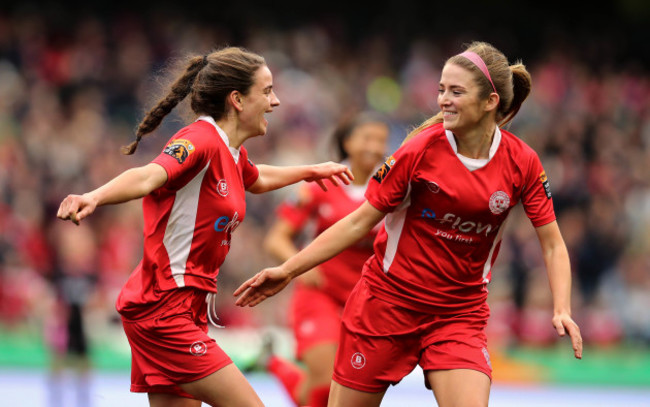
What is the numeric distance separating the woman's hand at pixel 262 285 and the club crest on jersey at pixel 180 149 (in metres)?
0.61

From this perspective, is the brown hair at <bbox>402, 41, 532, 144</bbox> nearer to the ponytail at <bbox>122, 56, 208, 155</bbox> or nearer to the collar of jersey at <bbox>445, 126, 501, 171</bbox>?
the collar of jersey at <bbox>445, 126, 501, 171</bbox>

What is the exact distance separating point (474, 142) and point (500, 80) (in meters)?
0.31

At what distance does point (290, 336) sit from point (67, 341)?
246cm

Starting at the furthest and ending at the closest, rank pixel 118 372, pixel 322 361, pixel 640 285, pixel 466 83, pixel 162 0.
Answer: pixel 162 0, pixel 640 285, pixel 118 372, pixel 322 361, pixel 466 83

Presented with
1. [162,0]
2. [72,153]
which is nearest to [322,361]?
[72,153]

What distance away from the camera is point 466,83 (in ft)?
13.9

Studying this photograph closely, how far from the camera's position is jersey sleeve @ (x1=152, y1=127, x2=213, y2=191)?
4.03m

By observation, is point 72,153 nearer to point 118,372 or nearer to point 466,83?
point 118,372

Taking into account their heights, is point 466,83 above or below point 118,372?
above

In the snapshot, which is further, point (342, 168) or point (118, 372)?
point (118, 372)

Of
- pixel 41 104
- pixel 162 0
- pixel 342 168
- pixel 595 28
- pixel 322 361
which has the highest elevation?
pixel 162 0

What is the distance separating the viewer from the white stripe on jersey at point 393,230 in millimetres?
4406

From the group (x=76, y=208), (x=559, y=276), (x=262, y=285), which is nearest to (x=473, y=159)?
(x=559, y=276)

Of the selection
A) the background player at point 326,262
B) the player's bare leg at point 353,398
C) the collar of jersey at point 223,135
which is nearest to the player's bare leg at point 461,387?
the player's bare leg at point 353,398
